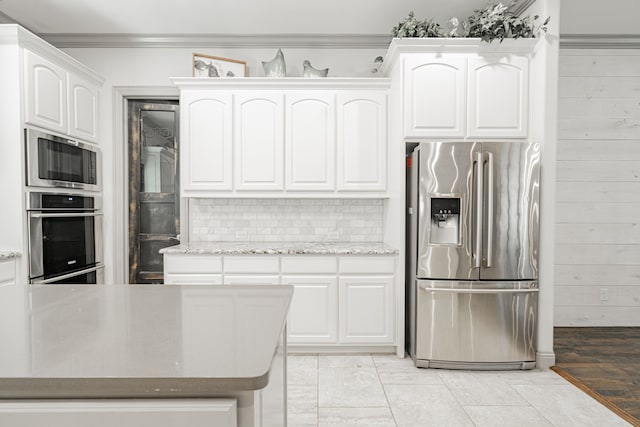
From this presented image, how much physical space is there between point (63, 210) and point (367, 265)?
2.50m

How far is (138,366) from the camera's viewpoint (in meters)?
0.83

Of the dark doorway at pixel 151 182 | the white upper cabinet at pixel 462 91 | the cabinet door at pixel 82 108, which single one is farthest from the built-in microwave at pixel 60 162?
the white upper cabinet at pixel 462 91

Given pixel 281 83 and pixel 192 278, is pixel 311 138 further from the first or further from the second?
pixel 192 278

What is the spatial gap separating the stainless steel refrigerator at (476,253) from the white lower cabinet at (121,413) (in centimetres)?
247

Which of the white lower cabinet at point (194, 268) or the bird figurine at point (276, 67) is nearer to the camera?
the white lower cabinet at point (194, 268)

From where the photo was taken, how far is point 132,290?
1.58 meters

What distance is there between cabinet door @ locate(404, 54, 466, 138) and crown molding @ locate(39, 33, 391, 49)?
2.85 ft

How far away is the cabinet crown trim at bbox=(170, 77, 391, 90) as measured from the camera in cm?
354

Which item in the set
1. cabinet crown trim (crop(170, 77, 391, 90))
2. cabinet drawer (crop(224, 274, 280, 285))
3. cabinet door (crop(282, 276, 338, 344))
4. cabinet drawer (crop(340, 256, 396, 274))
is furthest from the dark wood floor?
cabinet crown trim (crop(170, 77, 391, 90))

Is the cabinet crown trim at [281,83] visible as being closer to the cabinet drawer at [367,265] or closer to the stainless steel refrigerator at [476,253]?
the stainless steel refrigerator at [476,253]

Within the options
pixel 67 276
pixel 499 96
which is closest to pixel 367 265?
pixel 499 96

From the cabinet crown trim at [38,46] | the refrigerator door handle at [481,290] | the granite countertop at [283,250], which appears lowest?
the refrigerator door handle at [481,290]

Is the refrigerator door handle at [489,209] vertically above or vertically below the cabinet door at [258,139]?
below

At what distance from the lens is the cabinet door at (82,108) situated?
3.34 m
